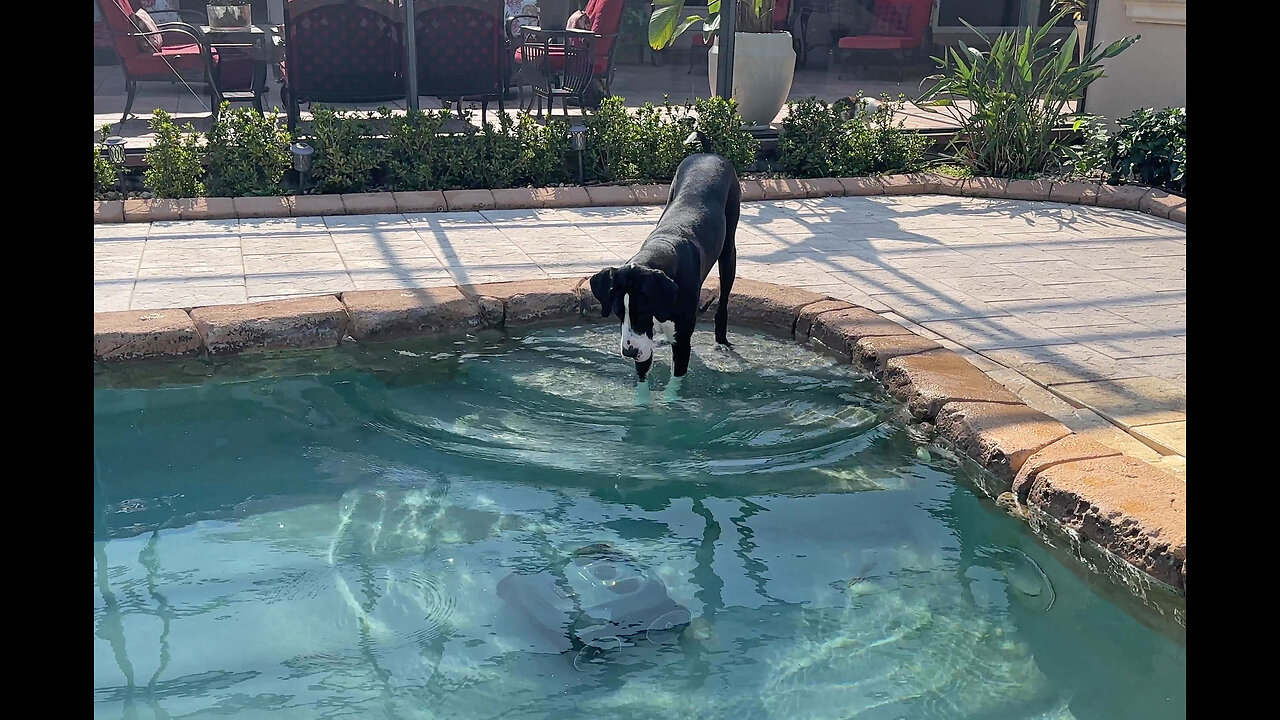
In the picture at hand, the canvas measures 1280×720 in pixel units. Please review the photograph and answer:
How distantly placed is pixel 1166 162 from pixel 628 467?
5.63 m

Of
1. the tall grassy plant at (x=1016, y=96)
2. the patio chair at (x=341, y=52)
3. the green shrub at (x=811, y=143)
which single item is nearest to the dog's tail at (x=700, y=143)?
the green shrub at (x=811, y=143)

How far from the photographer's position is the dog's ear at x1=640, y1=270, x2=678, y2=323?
3537 millimetres

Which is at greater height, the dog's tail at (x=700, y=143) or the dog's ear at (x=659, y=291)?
the dog's tail at (x=700, y=143)

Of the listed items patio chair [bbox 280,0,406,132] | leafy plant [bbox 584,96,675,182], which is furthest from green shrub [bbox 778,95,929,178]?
patio chair [bbox 280,0,406,132]

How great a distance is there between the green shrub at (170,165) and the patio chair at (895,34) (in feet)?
27.2

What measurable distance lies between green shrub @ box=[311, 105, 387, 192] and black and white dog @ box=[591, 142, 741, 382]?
2.99 metres

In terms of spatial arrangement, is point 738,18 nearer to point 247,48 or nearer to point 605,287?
point 247,48

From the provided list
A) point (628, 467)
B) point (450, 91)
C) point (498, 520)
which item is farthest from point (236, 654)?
point (450, 91)

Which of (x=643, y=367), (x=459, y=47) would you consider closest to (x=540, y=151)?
(x=459, y=47)

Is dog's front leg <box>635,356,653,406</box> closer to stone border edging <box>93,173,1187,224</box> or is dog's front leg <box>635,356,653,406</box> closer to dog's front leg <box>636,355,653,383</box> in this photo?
dog's front leg <box>636,355,653,383</box>

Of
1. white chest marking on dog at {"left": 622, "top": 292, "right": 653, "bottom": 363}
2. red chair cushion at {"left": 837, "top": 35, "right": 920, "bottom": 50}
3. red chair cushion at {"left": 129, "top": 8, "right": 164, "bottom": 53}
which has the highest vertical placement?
red chair cushion at {"left": 837, "top": 35, "right": 920, "bottom": 50}

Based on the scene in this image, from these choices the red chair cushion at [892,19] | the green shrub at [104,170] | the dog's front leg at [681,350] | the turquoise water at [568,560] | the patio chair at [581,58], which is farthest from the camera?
the red chair cushion at [892,19]

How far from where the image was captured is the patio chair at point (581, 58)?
8.50m

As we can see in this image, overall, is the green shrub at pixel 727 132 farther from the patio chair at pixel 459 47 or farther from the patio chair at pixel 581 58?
the patio chair at pixel 459 47
